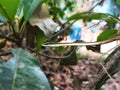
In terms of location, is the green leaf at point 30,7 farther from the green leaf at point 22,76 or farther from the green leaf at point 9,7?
the green leaf at point 22,76

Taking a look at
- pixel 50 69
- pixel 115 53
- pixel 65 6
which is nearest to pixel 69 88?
pixel 50 69

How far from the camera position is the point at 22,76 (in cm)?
57

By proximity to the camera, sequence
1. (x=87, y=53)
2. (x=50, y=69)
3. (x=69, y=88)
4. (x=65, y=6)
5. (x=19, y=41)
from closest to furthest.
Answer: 1. (x=19, y=41)
2. (x=69, y=88)
3. (x=50, y=69)
4. (x=65, y=6)
5. (x=87, y=53)

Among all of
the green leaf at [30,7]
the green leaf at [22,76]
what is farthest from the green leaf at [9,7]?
the green leaf at [22,76]

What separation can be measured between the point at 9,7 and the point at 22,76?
24 cm

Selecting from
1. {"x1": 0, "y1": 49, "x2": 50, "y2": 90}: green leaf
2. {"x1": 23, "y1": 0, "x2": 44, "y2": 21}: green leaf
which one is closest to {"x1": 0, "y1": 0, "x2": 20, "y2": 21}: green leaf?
{"x1": 23, "y1": 0, "x2": 44, "y2": 21}: green leaf

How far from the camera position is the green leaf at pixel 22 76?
1.77ft

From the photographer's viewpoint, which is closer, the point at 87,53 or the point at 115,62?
the point at 115,62

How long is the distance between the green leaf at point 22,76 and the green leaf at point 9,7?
0.15 m

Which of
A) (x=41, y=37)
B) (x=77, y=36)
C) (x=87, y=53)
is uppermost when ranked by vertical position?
(x=41, y=37)

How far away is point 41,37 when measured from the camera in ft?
2.62

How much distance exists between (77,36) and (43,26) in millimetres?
860

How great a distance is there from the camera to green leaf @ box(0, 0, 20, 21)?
2.43ft

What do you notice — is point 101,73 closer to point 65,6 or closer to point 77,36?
point 77,36
